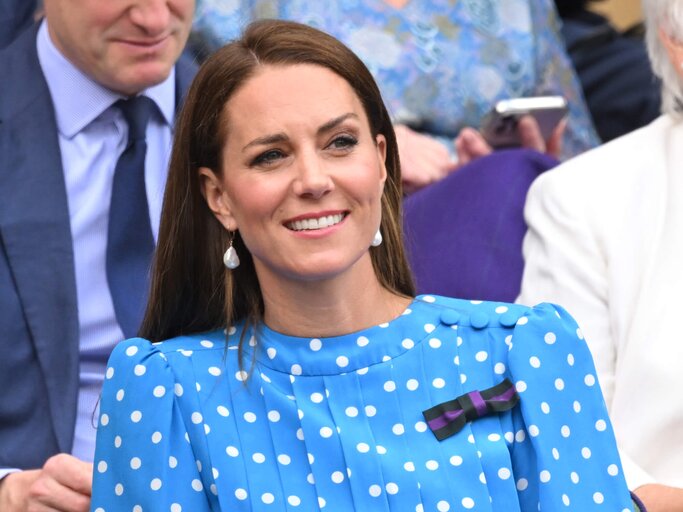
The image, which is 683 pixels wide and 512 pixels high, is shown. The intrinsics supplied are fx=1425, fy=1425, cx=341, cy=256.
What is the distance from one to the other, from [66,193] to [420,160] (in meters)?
0.78

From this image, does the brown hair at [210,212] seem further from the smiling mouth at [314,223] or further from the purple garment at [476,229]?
the purple garment at [476,229]

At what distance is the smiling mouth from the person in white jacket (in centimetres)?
65

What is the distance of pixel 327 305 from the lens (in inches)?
67.8

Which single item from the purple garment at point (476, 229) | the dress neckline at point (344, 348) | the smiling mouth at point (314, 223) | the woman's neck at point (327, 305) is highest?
the smiling mouth at point (314, 223)

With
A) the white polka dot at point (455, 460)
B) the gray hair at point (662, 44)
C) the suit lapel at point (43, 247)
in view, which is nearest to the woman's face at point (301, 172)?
the white polka dot at point (455, 460)

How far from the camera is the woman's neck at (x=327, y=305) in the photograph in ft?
5.63

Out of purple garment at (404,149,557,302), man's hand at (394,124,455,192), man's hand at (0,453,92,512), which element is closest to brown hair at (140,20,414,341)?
man's hand at (0,453,92,512)

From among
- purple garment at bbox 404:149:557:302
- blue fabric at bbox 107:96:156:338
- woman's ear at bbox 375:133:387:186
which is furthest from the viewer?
Result: purple garment at bbox 404:149:557:302

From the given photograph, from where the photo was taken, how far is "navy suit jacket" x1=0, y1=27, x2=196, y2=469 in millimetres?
2172

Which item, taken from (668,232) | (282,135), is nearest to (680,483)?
(668,232)

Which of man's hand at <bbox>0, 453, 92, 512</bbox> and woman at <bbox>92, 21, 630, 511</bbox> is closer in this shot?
woman at <bbox>92, 21, 630, 511</bbox>

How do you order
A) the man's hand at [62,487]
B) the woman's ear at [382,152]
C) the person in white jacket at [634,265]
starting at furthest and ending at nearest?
the person in white jacket at [634,265] < the man's hand at [62,487] < the woman's ear at [382,152]

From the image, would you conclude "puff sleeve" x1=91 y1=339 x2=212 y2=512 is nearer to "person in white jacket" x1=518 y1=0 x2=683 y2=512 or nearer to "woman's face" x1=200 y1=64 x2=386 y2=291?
"woman's face" x1=200 y1=64 x2=386 y2=291

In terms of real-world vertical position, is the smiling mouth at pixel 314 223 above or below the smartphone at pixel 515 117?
above
